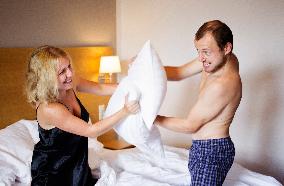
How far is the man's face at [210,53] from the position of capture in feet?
5.16

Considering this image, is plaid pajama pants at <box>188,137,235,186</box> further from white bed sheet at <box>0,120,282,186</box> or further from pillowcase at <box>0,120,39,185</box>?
pillowcase at <box>0,120,39,185</box>

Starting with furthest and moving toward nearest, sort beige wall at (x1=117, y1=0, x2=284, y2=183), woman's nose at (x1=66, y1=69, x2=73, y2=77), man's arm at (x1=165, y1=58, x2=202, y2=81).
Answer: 1. beige wall at (x1=117, y1=0, x2=284, y2=183)
2. man's arm at (x1=165, y1=58, x2=202, y2=81)
3. woman's nose at (x1=66, y1=69, x2=73, y2=77)

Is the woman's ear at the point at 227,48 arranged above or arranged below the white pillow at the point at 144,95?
above

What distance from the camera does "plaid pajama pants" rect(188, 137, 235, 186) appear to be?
1.63m

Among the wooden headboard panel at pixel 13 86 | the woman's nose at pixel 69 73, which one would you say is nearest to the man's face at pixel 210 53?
the woman's nose at pixel 69 73

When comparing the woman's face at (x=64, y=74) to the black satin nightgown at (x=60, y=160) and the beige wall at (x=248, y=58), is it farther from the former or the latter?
the beige wall at (x=248, y=58)

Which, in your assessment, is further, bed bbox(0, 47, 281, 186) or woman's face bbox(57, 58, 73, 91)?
bed bbox(0, 47, 281, 186)

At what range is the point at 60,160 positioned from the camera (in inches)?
70.1

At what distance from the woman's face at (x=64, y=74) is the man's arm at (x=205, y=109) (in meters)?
0.55

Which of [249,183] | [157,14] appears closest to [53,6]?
[157,14]

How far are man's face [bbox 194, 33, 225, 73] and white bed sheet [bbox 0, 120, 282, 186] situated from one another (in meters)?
0.71

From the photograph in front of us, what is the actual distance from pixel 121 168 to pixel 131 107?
0.68 metres

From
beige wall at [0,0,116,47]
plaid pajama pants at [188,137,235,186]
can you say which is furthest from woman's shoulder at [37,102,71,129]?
beige wall at [0,0,116,47]

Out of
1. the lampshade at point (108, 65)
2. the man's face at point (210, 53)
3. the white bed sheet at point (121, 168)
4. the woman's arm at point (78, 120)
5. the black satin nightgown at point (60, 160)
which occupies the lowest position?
the white bed sheet at point (121, 168)
